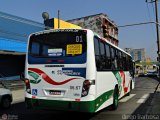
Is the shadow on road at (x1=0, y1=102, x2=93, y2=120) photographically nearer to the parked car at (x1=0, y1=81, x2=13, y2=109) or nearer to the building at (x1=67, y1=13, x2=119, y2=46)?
the parked car at (x1=0, y1=81, x2=13, y2=109)

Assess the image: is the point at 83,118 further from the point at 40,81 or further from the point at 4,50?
the point at 4,50

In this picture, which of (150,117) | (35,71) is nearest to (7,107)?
(35,71)

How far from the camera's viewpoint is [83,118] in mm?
10727

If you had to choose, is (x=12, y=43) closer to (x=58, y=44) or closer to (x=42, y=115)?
(x=42, y=115)

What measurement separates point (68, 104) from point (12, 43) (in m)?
20.1

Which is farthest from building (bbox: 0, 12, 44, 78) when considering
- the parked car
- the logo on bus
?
the logo on bus

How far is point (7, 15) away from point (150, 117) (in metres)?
20.6

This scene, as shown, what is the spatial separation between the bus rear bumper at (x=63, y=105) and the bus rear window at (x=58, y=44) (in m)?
1.44

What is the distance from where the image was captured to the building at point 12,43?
2717 cm

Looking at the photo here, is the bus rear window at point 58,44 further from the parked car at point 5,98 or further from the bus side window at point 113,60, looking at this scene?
the parked car at point 5,98

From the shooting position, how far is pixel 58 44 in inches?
387

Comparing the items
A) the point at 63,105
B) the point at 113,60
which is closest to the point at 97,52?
the point at 63,105

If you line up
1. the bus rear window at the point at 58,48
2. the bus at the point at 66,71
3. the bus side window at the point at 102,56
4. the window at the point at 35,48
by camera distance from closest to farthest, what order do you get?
the bus at the point at 66,71
the bus rear window at the point at 58,48
the window at the point at 35,48
the bus side window at the point at 102,56

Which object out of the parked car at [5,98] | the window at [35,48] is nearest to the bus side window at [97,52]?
the window at [35,48]
